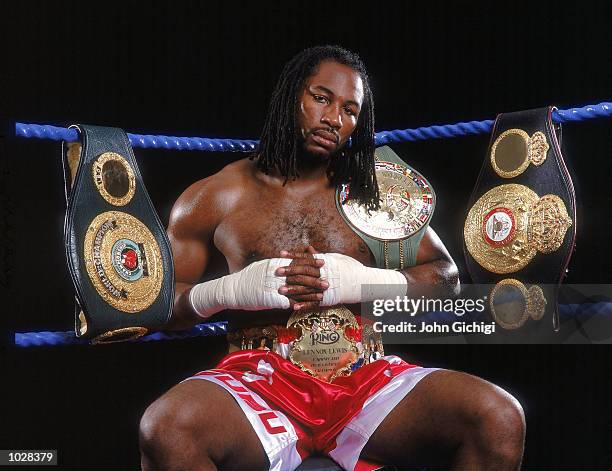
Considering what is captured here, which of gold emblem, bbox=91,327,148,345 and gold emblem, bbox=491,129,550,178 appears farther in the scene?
gold emblem, bbox=491,129,550,178

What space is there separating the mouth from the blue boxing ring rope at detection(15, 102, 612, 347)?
0.32 metres

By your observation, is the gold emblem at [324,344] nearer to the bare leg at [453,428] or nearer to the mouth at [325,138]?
the bare leg at [453,428]

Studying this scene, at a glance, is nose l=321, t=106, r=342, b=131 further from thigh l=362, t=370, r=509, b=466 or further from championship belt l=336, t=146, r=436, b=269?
thigh l=362, t=370, r=509, b=466

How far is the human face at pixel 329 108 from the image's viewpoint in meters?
1.60

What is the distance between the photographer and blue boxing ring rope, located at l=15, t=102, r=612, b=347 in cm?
154

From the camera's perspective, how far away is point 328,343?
154 cm

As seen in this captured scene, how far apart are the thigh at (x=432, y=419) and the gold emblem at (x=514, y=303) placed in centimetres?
32

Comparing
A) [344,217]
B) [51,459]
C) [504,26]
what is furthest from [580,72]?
[51,459]

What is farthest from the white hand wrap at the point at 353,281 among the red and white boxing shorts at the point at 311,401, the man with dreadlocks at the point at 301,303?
the red and white boxing shorts at the point at 311,401

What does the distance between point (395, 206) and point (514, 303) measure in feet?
0.98

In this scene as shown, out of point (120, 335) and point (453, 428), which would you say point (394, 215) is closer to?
point (453, 428)

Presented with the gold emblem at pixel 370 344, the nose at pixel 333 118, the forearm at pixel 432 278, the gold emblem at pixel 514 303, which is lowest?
the gold emblem at pixel 370 344

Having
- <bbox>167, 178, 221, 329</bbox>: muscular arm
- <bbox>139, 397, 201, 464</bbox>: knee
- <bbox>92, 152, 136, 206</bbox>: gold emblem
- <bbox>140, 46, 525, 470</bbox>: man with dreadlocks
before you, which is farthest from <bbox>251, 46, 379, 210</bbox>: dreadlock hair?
<bbox>139, 397, 201, 464</bbox>: knee

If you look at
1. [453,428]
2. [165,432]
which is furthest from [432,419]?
[165,432]
